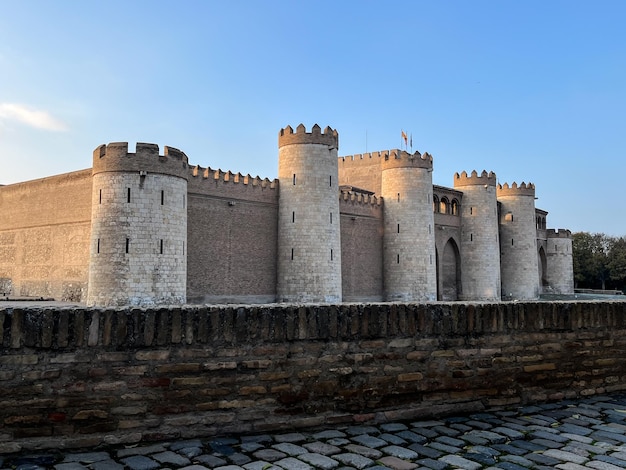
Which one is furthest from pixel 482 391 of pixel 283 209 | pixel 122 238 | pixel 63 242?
pixel 63 242

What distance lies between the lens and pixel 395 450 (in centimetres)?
463

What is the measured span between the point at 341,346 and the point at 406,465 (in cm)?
152

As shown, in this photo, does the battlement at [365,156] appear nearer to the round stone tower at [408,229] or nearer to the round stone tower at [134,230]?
the round stone tower at [408,229]

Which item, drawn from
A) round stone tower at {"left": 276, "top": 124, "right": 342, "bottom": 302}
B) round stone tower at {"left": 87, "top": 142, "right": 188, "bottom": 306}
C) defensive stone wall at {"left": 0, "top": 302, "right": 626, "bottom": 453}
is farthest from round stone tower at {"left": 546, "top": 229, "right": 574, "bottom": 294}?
defensive stone wall at {"left": 0, "top": 302, "right": 626, "bottom": 453}

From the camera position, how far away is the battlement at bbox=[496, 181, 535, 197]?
41.5 meters

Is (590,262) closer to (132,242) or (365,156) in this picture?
(365,156)

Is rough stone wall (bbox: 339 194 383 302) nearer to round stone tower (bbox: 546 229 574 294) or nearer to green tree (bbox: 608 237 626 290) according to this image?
round stone tower (bbox: 546 229 574 294)

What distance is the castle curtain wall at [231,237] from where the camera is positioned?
947 inches

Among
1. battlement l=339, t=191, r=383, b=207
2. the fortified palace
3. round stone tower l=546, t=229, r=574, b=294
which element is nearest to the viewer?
the fortified palace

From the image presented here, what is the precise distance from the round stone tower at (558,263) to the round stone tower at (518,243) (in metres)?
9.17

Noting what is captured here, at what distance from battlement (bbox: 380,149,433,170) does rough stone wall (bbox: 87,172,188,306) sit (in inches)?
592

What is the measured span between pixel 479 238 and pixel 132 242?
80.6ft

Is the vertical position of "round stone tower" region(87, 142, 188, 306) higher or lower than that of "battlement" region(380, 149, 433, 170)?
lower

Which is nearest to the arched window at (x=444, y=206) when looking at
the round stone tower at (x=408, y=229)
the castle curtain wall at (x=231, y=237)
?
the round stone tower at (x=408, y=229)
